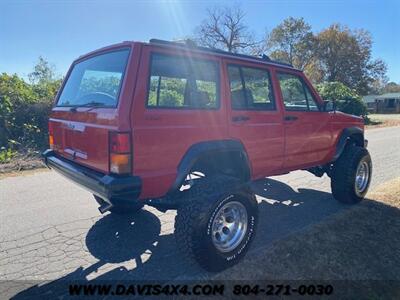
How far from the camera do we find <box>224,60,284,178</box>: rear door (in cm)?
356

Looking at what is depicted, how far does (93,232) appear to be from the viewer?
405cm

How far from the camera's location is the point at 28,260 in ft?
11.1

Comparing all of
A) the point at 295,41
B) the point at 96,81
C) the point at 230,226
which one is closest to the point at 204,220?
the point at 230,226

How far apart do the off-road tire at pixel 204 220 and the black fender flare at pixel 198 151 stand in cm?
23

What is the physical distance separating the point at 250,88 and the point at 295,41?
52498 millimetres

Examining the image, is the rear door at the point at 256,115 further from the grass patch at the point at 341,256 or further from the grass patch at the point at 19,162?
the grass patch at the point at 19,162

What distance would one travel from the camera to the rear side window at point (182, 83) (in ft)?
9.85

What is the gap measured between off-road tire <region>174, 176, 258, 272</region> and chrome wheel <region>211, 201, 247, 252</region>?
0.08 metres

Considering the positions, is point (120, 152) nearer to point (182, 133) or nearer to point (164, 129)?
point (164, 129)

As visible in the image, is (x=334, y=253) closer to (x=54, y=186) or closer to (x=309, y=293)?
(x=309, y=293)

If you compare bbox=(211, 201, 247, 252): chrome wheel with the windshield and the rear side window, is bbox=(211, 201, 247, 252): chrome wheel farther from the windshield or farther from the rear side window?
the windshield

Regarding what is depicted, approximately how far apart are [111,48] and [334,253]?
3264mm

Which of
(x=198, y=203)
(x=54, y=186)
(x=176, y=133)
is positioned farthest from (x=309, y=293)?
(x=54, y=186)

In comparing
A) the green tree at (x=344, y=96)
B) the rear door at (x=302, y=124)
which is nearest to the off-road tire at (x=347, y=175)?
the rear door at (x=302, y=124)
